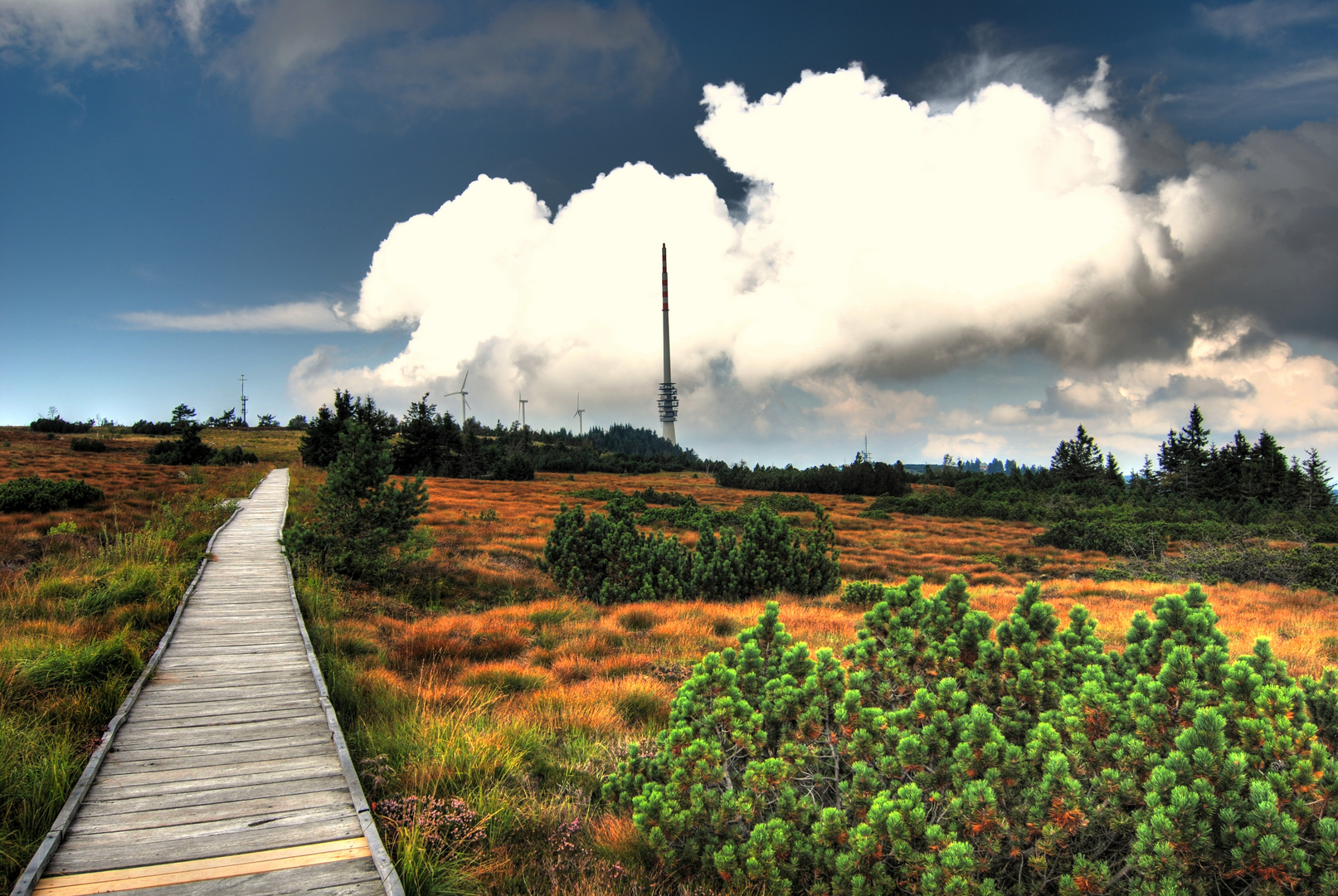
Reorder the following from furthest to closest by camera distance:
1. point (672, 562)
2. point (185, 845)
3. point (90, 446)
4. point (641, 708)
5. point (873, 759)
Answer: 1. point (90, 446)
2. point (672, 562)
3. point (641, 708)
4. point (185, 845)
5. point (873, 759)

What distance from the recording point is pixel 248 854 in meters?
3.97

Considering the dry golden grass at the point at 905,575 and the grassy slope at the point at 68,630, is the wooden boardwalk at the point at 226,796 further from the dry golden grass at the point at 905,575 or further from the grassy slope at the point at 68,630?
the dry golden grass at the point at 905,575

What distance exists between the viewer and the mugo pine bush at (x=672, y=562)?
14.7m

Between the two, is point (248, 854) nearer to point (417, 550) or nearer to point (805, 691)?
point (805, 691)

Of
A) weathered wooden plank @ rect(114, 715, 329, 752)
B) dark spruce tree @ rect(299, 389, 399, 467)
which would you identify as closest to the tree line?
dark spruce tree @ rect(299, 389, 399, 467)

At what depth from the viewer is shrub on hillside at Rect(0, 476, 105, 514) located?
1969 centimetres

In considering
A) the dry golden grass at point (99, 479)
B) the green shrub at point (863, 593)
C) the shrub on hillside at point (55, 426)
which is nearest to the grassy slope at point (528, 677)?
the green shrub at point (863, 593)

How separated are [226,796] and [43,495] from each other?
75.9ft

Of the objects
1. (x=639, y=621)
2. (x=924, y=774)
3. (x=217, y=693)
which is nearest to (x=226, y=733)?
(x=217, y=693)

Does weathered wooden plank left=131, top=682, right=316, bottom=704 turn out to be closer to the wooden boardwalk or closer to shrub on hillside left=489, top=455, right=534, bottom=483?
the wooden boardwalk

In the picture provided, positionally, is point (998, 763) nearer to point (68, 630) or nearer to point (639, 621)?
point (639, 621)

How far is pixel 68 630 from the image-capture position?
25.7ft

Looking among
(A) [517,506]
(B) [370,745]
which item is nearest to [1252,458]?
(A) [517,506]

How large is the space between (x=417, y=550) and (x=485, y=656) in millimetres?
6273
